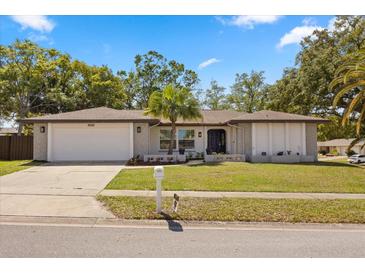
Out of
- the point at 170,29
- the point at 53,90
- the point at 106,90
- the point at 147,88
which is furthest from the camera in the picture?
the point at 147,88

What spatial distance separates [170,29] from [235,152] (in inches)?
531

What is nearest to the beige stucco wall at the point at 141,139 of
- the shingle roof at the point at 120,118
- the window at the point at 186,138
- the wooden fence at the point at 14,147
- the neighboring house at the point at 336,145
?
the shingle roof at the point at 120,118

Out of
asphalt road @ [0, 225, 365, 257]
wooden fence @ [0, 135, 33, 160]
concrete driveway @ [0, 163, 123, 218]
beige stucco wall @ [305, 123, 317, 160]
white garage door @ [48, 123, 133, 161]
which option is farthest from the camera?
wooden fence @ [0, 135, 33, 160]

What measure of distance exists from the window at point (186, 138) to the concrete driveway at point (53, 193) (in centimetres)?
900

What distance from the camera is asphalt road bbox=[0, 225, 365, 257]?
4887 mm

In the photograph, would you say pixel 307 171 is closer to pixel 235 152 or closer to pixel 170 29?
pixel 235 152

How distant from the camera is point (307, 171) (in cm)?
1513

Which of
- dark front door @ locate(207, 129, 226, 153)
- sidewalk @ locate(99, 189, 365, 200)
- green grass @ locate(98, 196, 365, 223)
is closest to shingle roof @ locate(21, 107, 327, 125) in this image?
dark front door @ locate(207, 129, 226, 153)

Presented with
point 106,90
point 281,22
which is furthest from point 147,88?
point 281,22

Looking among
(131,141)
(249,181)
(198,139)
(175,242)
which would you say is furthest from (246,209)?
(198,139)

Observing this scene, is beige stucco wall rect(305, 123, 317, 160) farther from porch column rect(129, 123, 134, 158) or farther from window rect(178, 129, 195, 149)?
porch column rect(129, 123, 134, 158)

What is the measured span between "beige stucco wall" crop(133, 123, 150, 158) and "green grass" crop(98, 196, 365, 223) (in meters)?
11.2

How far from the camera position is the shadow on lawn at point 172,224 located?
6293mm

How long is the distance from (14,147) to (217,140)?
50.1 ft
